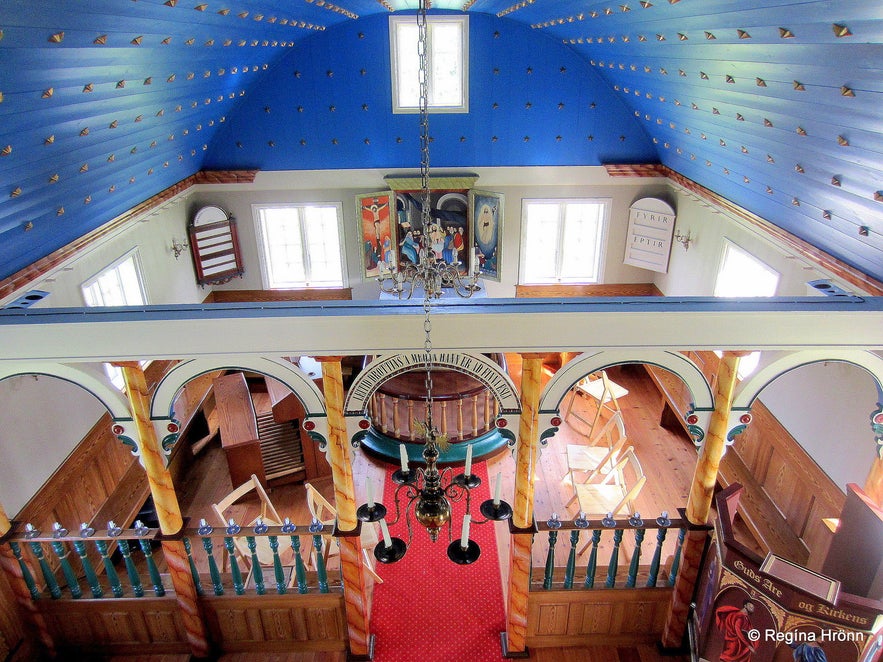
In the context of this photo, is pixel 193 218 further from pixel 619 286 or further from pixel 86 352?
pixel 619 286

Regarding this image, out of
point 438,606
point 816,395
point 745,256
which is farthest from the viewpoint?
point 745,256

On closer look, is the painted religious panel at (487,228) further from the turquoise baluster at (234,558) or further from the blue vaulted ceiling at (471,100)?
the turquoise baluster at (234,558)

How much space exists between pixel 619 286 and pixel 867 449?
5517 millimetres

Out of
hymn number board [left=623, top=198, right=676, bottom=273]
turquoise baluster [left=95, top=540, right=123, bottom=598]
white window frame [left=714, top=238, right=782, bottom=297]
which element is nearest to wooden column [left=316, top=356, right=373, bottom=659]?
turquoise baluster [left=95, top=540, right=123, bottom=598]

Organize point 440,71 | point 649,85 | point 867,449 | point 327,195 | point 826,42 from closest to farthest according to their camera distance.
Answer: point 826,42 → point 867,449 → point 649,85 → point 440,71 → point 327,195

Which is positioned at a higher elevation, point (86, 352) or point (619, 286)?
point (86, 352)

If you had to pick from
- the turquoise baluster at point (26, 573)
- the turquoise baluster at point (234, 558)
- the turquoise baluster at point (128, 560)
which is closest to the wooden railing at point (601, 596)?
the turquoise baluster at point (234, 558)

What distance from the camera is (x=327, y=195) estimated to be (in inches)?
382

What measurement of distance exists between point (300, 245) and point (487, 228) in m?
3.18

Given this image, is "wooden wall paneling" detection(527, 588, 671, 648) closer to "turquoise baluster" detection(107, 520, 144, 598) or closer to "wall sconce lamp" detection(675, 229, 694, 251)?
"turquoise baluster" detection(107, 520, 144, 598)

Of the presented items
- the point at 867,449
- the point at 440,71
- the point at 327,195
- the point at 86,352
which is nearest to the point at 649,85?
the point at 440,71

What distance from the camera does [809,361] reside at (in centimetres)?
421

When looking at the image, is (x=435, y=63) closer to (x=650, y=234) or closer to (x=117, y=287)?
(x=650, y=234)

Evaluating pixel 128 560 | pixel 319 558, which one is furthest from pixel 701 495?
pixel 128 560
